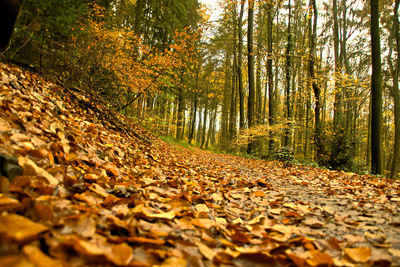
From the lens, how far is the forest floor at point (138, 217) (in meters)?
0.69

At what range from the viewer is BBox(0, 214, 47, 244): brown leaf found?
0.59 m

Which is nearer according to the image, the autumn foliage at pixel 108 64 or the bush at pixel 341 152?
the autumn foliage at pixel 108 64

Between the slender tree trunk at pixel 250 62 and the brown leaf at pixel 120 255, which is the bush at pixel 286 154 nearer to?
the slender tree trunk at pixel 250 62

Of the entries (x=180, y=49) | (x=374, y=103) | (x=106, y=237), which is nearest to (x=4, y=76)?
(x=106, y=237)

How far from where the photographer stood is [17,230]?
2.04 feet

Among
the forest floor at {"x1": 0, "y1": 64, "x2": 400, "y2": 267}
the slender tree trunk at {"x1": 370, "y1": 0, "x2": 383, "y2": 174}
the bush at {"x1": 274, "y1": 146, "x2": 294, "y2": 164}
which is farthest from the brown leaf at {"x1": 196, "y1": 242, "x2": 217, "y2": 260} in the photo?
the bush at {"x1": 274, "y1": 146, "x2": 294, "y2": 164}

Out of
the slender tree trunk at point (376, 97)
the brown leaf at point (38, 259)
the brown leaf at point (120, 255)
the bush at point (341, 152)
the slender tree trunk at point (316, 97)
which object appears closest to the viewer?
the brown leaf at point (38, 259)

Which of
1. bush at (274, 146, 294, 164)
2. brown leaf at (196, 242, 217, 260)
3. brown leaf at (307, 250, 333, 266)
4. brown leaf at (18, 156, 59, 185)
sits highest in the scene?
bush at (274, 146, 294, 164)

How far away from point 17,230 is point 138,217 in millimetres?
623

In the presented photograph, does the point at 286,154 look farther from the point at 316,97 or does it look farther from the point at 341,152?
the point at 316,97

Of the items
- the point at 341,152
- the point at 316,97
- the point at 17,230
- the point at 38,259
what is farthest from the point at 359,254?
the point at 316,97

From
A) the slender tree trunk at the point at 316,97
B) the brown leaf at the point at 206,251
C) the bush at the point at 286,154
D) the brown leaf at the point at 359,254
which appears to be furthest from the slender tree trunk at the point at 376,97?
the brown leaf at the point at 206,251

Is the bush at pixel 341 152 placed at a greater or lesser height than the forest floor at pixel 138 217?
greater

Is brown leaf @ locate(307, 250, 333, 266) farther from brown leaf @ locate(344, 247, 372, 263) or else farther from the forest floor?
brown leaf @ locate(344, 247, 372, 263)
